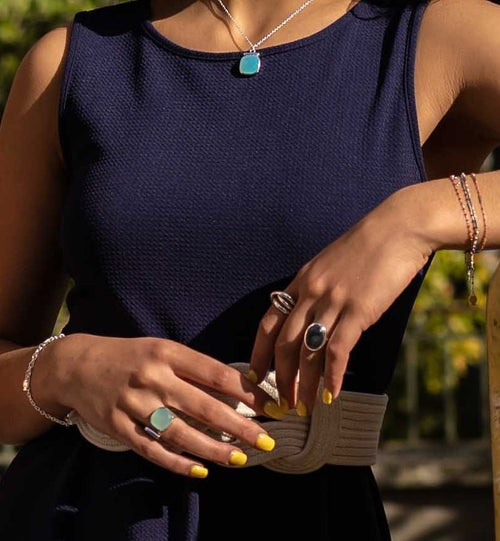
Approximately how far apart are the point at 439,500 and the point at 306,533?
473 cm

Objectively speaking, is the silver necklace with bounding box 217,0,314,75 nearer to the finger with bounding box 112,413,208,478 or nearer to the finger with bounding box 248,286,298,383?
the finger with bounding box 248,286,298,383

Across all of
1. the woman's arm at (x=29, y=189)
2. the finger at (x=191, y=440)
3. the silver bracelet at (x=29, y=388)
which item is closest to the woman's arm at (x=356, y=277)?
the finger at (x=191, y=440)

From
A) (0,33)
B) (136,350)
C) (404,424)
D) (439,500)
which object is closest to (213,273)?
(136,350)

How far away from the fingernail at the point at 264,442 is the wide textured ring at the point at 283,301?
175 mm

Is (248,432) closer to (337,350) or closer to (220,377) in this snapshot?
(220,377)

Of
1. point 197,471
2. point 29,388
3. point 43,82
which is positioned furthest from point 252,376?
point 43,82

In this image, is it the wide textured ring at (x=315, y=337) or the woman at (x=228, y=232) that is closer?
the wide textured ring at (x=315, y=337)

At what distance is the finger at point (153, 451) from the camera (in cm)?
191

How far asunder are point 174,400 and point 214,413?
0.06 metres

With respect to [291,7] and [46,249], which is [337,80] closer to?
[291,7]

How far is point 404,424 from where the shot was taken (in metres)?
7.36

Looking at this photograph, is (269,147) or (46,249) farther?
(46,249)

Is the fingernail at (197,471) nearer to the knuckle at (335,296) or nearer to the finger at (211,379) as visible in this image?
the finger at (211,379)

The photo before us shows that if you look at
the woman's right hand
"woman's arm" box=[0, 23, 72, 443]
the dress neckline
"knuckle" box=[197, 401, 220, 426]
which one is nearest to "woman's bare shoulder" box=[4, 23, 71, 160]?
"woman's arm" box=[0, 23, 72, 443]
